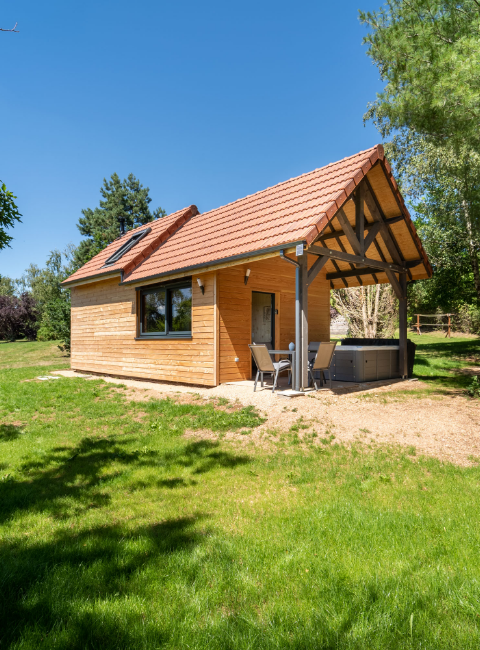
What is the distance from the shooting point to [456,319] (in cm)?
2812

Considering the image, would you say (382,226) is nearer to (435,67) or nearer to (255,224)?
(255,224)

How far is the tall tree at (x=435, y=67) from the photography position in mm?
6914

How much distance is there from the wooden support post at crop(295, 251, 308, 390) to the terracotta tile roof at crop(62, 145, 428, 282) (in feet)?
2.41

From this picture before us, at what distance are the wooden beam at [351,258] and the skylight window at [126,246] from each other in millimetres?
7898

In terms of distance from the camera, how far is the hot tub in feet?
33.2

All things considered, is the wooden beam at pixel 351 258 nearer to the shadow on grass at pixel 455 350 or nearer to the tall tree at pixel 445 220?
the tall tree at pixel 445 220

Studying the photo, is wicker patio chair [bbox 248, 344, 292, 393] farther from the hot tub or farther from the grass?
the grass

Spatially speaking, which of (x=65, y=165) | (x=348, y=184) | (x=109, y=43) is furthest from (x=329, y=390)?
(x=65, y=165)

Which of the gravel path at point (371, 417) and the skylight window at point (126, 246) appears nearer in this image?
the gravel path at point (371, 417)

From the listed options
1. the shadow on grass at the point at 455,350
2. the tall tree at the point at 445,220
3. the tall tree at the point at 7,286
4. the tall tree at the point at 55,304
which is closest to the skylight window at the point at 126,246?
the tall tree at the point at 55,304

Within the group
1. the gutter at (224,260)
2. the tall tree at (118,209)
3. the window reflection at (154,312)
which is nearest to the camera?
the gutter at (224,260)

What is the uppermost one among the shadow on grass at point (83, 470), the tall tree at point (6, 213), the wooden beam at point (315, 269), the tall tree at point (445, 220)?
the tall tree at point (445, 220)

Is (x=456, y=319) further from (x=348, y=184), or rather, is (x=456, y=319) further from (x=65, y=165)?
(x=65, y=165)

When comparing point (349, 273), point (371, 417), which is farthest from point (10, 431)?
point (349, 273)
